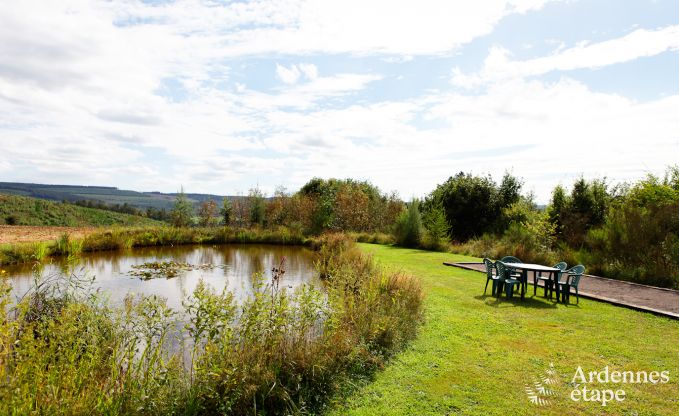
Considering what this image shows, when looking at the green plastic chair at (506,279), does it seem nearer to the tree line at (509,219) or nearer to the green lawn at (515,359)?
the green lawn at (515,359)

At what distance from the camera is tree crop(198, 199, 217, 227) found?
24781mm

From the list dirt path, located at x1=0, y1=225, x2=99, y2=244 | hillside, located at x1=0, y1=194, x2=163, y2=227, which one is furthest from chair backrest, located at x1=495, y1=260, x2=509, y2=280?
hillside, located at x1=0, y1=194, x2=163, y2=227

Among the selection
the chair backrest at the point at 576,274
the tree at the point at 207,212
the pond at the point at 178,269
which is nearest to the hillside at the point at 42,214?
the tree at the point at 207,212

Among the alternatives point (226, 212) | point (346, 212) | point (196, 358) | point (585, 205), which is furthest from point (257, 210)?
point (196, 358)

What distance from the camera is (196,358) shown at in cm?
427

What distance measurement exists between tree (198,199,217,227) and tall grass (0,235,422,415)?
1972 centimetres

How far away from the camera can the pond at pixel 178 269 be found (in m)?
9.27

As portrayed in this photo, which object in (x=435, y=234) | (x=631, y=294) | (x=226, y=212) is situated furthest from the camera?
(x=226, y=212)

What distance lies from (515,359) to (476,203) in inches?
702

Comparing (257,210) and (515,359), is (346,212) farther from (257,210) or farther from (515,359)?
(515,359)

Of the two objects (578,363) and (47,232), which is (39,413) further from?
(47,232)

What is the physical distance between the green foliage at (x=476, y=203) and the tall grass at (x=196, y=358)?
57.3ft
